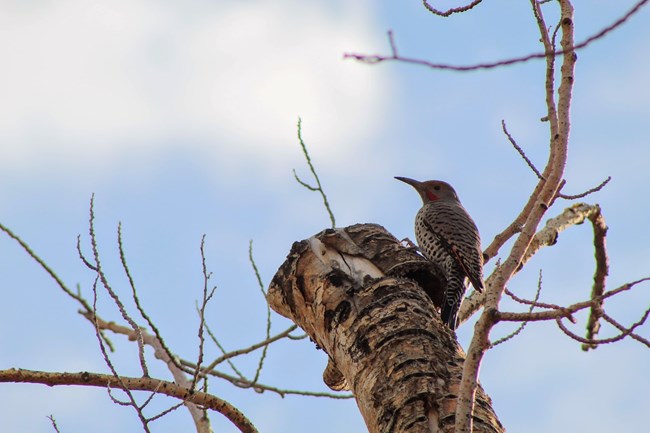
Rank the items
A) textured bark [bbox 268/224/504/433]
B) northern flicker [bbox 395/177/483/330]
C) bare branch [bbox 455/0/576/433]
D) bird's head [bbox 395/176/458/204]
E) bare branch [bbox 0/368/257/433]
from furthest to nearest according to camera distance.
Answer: bird's head [bbox 395/176/458/204] → northern flicker [bbox 395/177/483/330] → bare branch [bbox 0/368/257/433] → textured bark [bbox 268/224/504/433] → bare branch [bbox 455/0/576/433]

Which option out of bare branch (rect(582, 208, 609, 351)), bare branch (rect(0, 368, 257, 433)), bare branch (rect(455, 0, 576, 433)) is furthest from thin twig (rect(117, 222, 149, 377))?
bare branch (rect(582, 208, 609, 351))

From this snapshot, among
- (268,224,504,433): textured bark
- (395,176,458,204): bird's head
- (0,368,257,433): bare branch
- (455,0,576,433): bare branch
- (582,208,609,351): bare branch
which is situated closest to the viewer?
(455,0,576,433): bare branch

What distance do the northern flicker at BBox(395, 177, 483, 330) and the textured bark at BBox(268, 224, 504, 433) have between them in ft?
0.67

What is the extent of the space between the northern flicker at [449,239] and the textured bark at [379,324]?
20cm

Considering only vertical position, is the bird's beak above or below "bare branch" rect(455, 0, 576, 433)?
above

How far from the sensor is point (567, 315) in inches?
103

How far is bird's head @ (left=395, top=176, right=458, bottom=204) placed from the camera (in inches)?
329

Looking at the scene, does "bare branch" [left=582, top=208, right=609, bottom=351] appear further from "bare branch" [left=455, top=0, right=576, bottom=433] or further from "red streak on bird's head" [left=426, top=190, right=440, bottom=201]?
"bare branch" [left=455, top=0, right=576, bottom=433]

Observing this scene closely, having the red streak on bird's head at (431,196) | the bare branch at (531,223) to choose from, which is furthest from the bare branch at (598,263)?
the bare branch at (531,223)

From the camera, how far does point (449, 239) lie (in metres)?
6.68

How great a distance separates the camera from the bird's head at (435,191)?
837 cm

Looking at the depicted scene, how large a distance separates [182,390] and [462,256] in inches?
114

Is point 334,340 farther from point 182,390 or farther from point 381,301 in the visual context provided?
point 182,390

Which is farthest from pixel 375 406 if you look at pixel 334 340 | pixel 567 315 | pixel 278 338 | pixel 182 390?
pixel 278 338
